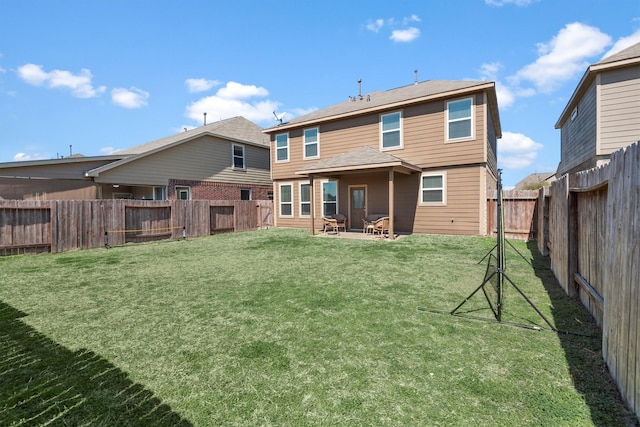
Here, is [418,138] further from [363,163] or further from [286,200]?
[286,200]

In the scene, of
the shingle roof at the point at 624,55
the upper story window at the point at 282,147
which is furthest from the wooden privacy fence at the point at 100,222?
the shingle roof at the point at 624,55

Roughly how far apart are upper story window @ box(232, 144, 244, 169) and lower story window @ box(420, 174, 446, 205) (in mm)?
11958

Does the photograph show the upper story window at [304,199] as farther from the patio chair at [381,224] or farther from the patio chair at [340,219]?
the patio chair at [381,224]

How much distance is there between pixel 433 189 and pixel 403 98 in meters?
4.06

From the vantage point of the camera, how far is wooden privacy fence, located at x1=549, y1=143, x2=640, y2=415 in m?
2.00

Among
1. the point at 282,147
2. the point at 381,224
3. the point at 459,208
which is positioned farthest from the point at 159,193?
the point at 459,208

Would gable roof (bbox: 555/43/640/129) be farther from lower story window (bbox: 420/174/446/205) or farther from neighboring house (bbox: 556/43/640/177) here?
lower story window (bbox: 420/174/446/205)

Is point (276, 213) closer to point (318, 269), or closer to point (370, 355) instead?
point (318, 269)

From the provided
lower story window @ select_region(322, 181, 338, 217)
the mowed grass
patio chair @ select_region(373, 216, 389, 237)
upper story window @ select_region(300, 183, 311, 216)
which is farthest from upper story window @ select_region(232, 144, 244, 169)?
the mowed grass

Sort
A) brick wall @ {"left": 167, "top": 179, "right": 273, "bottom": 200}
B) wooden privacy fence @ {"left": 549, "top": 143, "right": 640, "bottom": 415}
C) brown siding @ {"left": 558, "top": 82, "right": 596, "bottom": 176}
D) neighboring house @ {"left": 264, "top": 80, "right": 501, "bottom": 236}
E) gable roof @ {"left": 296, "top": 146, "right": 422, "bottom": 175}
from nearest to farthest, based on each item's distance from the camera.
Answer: wooden privacy fence @ {"left": 549, "top": 143, "right": 640, "bottom": 415} < brown siding @ {"left": 558, "top": 82, "right": 596, "bottom": 176} < gable roof @ {"left": 296, "top": 146, "right": 422, "bottom": 175} < neighboring house @ {"left": 264, "top": 80, "right": 501, "bottom": 236} < brick wall @ {"left": 167, "top": 179, "right": 273, "bottom": 200}

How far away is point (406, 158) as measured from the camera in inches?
486

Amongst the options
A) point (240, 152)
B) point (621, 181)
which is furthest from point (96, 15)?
point (621, 181)

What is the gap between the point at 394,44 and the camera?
1317 cm

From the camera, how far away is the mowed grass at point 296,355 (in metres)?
2.08
